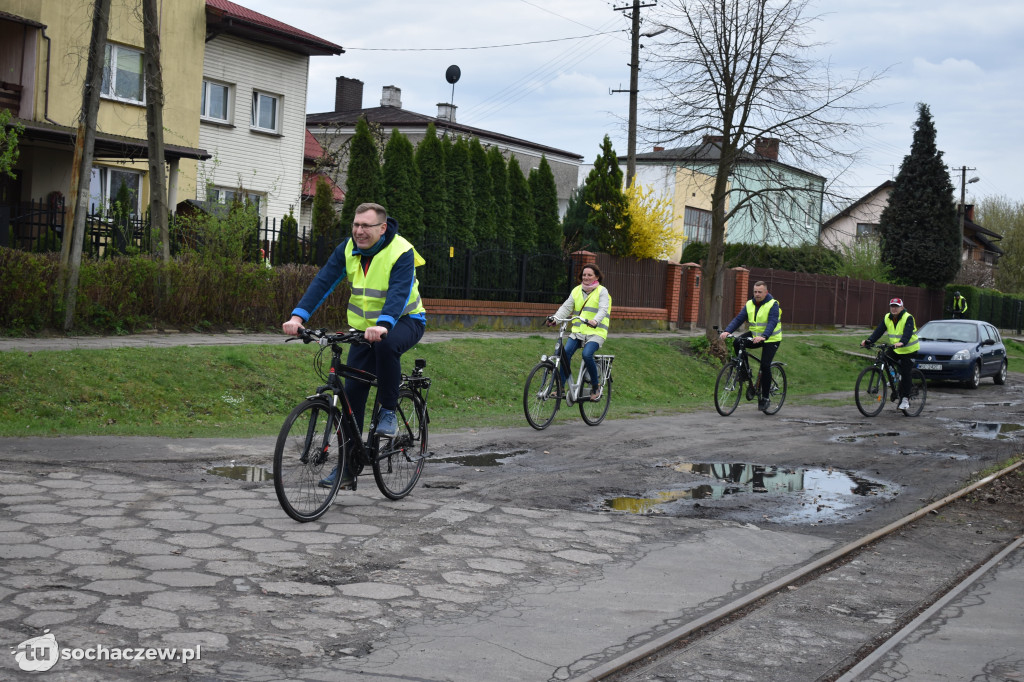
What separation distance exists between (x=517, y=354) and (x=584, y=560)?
12.7m

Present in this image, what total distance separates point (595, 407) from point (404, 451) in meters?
5.57

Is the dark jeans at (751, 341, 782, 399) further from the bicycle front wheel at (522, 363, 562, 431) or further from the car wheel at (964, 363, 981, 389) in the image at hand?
the car wheel at (964, 363, 981, 389)

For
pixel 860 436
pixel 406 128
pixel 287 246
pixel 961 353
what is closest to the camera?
pixel 860 436

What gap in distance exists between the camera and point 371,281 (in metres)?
6.57

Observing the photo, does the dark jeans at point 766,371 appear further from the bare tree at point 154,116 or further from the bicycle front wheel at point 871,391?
the bare tree at point 154,116

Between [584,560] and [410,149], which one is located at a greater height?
[410,149]

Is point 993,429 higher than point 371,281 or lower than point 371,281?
lower

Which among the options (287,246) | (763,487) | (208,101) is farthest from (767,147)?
(763,487)

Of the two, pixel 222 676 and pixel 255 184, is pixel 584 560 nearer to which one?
pixel 222 676

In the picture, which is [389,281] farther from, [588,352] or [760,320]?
[760,320]

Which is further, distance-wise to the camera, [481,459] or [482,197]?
[482,197]

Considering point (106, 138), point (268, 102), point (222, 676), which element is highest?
point (268, 102)

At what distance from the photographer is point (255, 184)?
2886 cm

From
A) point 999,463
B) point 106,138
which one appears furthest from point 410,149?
point 999,463
